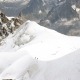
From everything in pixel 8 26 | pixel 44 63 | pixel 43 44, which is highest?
pixel 44 63

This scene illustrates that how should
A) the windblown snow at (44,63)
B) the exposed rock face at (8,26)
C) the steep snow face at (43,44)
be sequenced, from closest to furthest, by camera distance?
the windblown snow at (44,63), the steep snow face at (43,44), the exposed rock face at (8,26)

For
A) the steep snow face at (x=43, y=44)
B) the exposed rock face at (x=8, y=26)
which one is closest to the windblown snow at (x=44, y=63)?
the steep snow face at (x=43, y=44)

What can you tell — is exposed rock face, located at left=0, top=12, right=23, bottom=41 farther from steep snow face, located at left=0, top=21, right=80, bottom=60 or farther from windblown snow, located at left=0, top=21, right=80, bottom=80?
windblown snow, located at left=0, top=21, right=80, bottom=80

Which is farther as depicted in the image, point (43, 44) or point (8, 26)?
point (8, 26)

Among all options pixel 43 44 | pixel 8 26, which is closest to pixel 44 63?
pixel 43 44

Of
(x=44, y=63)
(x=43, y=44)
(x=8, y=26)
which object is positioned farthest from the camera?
(x=8, y=26)

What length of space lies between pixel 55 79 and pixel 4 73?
503cm

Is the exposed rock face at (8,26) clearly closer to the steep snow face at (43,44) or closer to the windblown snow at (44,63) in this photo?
the steep snow face at (43,44)

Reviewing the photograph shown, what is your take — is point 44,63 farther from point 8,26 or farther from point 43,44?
point 8,26

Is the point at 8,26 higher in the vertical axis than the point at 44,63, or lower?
lower

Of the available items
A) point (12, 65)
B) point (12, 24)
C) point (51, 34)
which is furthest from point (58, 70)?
point (12, 24)

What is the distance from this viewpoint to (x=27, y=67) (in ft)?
65.7

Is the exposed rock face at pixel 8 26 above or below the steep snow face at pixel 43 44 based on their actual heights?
below

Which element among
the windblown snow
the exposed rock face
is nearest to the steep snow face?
the windblown snow
